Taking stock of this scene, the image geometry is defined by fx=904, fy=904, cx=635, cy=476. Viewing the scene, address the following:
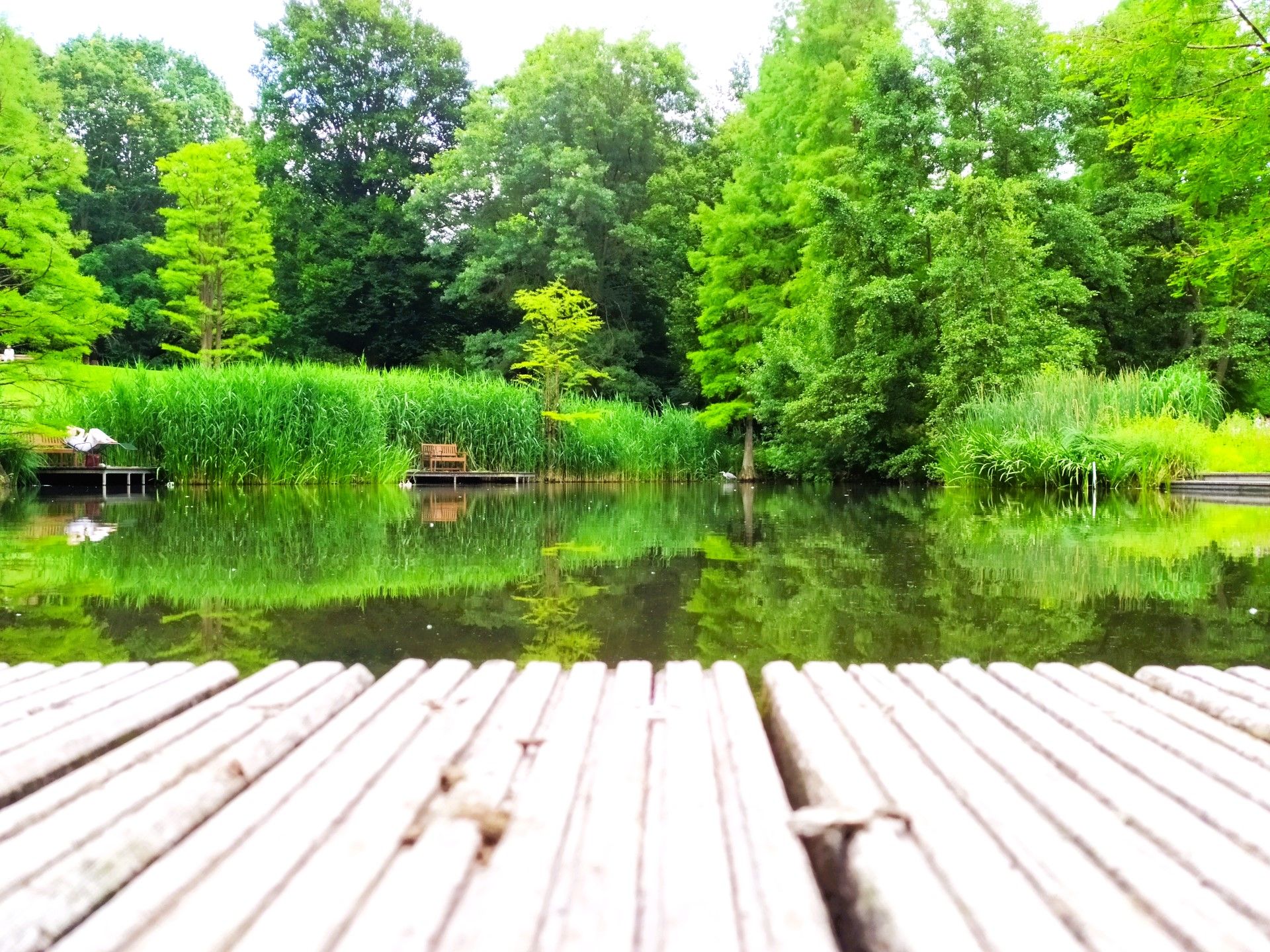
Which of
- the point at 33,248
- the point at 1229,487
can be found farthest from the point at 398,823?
the point at 33,248

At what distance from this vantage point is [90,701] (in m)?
1.73

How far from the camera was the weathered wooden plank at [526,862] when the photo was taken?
0.86 metres

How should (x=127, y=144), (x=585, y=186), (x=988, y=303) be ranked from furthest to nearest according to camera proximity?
1. (x=127, y=144)
2. (x=585, y=186)
3. (x=988, y=303)

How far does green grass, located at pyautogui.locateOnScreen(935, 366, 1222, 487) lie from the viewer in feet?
35.9

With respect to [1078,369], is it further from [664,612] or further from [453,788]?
[453,788]

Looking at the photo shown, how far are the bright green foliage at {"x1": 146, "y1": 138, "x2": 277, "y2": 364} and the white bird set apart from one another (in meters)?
9.04

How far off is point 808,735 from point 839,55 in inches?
828

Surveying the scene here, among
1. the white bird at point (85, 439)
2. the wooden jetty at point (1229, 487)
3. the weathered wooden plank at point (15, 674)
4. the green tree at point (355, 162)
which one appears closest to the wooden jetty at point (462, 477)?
the white bird at point (85, 439)

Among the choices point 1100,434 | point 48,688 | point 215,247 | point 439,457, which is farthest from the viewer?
point 215,247

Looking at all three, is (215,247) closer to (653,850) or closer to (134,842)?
(134,842)

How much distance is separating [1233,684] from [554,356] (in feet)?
55.1

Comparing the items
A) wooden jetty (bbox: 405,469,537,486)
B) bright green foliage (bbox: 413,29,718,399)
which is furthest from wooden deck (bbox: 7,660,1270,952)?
bright green foliage (bbox: 413,29,718,399)

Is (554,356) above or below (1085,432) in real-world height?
above

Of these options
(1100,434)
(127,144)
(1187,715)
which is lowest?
(1187,715)
